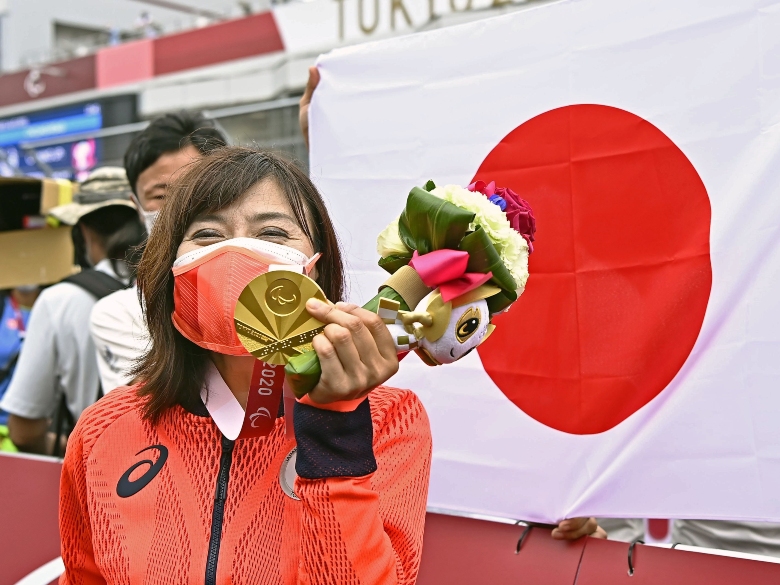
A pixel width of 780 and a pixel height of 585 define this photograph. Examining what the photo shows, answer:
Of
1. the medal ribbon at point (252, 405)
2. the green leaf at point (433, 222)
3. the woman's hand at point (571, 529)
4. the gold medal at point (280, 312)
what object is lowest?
the woman's hand at point (571, 529)

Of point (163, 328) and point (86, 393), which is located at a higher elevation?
point (163, 328)

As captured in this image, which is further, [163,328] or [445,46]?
[445,46]

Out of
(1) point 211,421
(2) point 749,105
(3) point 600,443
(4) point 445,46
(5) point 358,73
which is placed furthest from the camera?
(5) point 358,73

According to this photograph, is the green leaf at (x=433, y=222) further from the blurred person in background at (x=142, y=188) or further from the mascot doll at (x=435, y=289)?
the blurred person in background at (x=142, y=188)

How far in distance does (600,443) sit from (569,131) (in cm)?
74

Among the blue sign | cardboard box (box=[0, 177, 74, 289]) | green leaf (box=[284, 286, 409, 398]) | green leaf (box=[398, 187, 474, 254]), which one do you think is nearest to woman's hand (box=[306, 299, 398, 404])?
green leaf (box=[284, 286, 409, 398])

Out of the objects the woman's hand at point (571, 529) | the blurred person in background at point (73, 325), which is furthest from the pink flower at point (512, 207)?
the blurred person in background at point (73, 325)

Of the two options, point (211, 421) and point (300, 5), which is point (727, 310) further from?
point (300, 5)

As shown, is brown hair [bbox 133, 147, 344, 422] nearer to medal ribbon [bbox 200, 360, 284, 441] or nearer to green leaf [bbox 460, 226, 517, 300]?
medal ribbon [bbox 200, 360, 284, 441]

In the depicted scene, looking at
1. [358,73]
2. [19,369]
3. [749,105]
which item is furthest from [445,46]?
[19,369]

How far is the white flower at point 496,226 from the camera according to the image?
1150 millimetres

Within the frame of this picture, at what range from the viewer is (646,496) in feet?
6.05

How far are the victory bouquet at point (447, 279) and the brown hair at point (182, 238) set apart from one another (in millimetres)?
322

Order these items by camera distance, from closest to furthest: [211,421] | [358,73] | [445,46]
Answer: [211,421], [445,46], [358,73]
